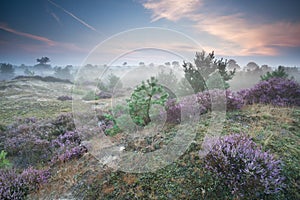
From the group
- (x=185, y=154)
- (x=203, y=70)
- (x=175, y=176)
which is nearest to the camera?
(x=175, y=176)

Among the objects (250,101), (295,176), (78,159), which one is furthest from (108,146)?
(250,101)

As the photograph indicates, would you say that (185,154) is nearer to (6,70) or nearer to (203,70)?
(203,70)

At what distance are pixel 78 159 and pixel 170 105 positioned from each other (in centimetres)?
420

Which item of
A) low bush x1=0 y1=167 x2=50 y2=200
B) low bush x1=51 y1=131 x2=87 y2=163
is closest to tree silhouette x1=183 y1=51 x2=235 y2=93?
low bush x1=51 y1=131 x2=87 y2=163

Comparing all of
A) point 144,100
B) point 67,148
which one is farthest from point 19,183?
point 144,100

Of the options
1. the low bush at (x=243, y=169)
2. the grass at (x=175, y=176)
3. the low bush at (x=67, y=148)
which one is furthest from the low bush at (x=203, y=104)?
the low bush at (x=67, y=148)

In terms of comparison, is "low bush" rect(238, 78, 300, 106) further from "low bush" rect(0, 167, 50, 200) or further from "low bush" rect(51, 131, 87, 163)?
"low bush" rect(0, 167, 50, 200)

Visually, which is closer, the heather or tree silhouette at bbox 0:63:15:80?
the heather

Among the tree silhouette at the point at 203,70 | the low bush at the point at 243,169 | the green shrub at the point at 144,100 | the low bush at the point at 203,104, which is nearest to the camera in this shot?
the low bush at the point at 243,169

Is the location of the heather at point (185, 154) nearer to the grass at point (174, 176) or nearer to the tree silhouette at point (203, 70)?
the grass at point (174, 176)

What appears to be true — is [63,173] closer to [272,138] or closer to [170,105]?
Result: [170,105]

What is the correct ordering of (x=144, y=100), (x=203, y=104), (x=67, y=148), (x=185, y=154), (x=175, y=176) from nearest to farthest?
(x=175, y=176) < (x=185, y=154) < (x=67, y=148) < (x=144, y=100) < (x=203, y=104)

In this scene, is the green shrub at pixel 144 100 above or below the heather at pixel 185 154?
above

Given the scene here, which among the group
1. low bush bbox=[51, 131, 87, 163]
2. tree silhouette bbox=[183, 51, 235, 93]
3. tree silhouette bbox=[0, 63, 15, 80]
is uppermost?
tree silhouette bbox=[0, 63, 15, 80]
